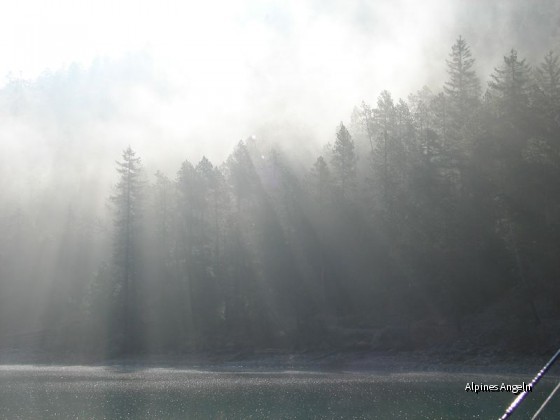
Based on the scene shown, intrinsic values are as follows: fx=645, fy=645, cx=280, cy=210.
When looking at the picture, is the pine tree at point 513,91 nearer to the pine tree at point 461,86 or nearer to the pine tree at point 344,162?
the pine tree at point 461,86

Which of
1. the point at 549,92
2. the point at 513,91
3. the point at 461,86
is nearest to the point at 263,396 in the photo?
the point at 513,91

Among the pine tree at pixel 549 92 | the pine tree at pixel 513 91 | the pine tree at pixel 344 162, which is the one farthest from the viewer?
the pine tree at pixel 344 162

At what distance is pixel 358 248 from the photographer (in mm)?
58562

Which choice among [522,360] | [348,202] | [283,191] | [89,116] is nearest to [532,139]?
[522,360]

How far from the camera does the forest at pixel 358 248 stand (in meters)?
44.5

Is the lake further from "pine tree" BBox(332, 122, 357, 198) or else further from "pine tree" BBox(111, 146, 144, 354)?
"pine tree" BBox(332, 122, 357, 198)

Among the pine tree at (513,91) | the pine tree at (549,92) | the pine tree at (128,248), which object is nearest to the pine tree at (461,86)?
the pine tree at (549,92)

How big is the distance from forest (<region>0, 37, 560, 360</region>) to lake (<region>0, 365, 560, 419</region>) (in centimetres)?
788

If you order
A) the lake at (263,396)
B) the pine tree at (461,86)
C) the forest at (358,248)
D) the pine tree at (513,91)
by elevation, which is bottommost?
the lake at (263,396)

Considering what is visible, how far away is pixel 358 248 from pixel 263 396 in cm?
2729

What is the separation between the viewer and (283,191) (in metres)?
61.4

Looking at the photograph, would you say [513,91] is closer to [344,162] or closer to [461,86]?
[461,86]

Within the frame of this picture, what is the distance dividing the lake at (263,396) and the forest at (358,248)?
788 centimetres

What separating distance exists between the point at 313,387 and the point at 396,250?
20.2 m
